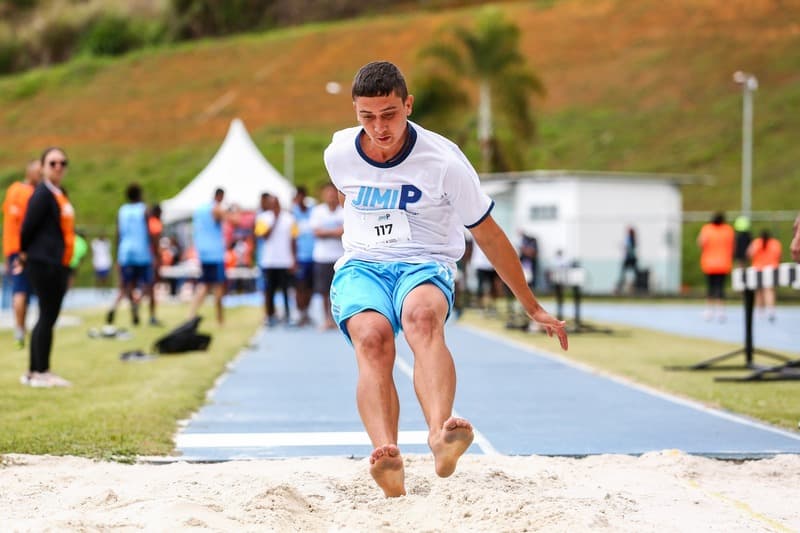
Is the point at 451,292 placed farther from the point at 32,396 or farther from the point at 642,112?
the point at 642,112

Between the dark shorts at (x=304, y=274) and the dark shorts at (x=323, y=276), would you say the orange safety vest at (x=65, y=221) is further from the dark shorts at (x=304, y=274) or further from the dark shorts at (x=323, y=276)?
the dark shorts at (x=304, y=274)

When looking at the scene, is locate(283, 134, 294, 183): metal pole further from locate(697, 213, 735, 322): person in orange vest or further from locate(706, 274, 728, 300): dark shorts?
locate(697, 213, 735, 322): person in orange vest

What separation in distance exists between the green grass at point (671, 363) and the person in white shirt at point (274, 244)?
334 cm

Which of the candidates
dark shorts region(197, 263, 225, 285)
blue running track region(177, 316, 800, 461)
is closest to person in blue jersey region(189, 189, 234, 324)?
dark shorts region(197, 263, 225, 285)

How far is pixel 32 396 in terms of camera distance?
8.95 m

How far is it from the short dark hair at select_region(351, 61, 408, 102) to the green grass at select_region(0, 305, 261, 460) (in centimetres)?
264

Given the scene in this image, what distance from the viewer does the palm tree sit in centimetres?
4238

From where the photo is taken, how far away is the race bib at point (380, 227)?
4875 millimetres

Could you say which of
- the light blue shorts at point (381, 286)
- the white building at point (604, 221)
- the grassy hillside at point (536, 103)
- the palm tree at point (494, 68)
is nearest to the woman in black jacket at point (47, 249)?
the light blue shorts at point (381, 286)

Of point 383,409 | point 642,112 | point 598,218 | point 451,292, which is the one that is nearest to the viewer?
point 383,409

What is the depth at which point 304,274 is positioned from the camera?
18406mm

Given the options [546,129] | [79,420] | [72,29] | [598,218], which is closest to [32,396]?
[79,420]

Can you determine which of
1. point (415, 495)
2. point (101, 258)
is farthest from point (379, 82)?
point (101, 258)

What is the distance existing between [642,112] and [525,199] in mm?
23593
